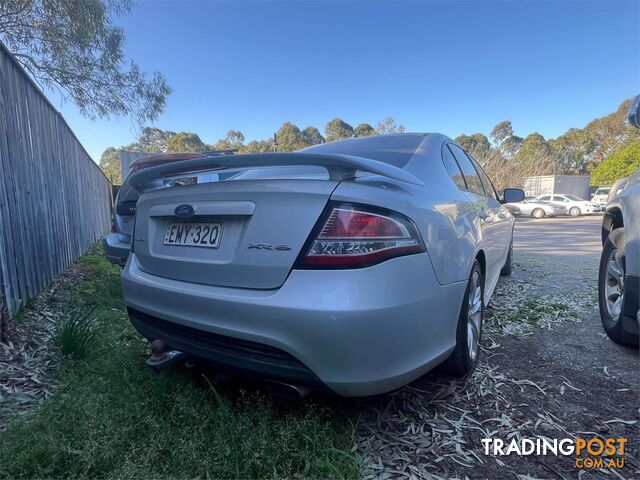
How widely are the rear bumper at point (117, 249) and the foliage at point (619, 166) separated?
123ft

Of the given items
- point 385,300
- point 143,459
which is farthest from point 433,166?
point 143,459

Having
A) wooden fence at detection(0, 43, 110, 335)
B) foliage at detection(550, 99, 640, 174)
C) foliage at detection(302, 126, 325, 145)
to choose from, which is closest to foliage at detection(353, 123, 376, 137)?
foliage at detection(302, 126, 325, 145)

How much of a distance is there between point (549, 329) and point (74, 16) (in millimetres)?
9845

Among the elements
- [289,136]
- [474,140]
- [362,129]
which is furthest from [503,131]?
[289,136]

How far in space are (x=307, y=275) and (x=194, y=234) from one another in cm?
62

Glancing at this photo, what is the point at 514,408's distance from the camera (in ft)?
6.21

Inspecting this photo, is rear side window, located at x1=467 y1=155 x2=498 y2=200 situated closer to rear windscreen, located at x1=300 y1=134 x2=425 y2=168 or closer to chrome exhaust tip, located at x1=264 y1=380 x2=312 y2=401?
rear windscreen, located at x1=300 y1=134 x2=425 y2=168

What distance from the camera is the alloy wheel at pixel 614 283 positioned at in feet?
8.98

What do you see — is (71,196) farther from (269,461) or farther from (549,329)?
(549,329)

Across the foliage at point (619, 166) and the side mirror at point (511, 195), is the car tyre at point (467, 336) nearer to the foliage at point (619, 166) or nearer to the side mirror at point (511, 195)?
the side mirror at point (511, 195)

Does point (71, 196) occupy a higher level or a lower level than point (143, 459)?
higher

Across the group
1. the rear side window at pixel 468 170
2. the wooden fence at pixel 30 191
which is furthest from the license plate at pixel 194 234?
the rear side window at pixel 468 170

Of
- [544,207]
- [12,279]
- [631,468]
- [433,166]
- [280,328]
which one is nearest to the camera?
[280,328]

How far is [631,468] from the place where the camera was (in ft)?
4.94
